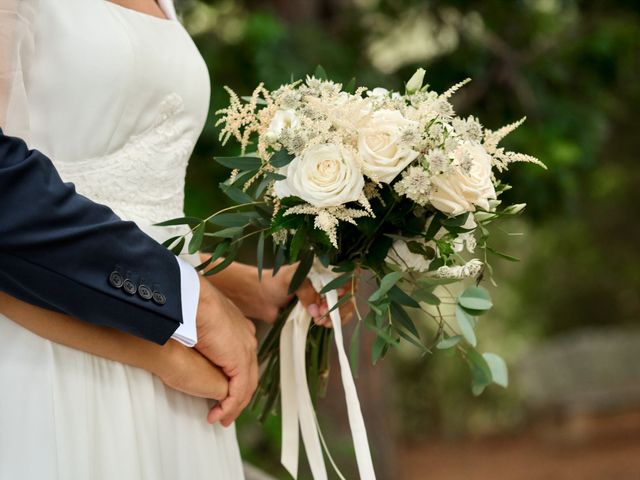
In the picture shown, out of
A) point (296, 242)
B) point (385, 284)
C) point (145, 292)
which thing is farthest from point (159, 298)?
point (385, 284)

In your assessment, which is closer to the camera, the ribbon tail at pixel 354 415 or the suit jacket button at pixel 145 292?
the suit jacket button at pixel 145 292

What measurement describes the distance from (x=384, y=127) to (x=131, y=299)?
18.0 inches

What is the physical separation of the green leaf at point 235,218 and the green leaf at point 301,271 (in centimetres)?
11

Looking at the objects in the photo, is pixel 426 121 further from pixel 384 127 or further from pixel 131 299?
pixel 131 299

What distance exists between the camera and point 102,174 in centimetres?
139

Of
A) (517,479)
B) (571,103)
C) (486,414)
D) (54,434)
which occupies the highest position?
(54,434)

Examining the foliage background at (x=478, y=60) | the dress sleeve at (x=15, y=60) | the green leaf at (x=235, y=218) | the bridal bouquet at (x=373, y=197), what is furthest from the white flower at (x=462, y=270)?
the foliage background at (x=478, y=60)

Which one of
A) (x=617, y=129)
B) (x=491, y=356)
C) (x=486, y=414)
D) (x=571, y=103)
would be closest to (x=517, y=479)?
(x=486, y=414)

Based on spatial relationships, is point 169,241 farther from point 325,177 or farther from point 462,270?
point 462,270

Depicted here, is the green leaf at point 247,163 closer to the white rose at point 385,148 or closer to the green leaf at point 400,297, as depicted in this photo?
the white rose at point 385,148

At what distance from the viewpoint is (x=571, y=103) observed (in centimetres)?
462

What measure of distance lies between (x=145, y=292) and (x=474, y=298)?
0.53 m

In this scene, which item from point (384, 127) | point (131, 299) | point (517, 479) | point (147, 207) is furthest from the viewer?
point (517, 479)

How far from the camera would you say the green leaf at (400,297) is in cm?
139
